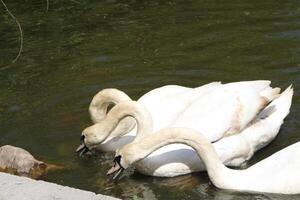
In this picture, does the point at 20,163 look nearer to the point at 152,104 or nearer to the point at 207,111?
the point at 152,104

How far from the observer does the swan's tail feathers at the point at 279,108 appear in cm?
780

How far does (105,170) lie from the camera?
7.48 metres

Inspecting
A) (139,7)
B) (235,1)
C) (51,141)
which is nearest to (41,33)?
(139,7)

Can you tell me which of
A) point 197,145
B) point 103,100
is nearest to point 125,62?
point 103,100

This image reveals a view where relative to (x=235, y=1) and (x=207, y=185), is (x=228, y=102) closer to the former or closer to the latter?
(x=207, y=185)

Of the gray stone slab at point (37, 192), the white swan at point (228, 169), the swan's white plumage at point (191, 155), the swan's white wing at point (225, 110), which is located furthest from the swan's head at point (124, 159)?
the gray stone slab at point (37, 192)

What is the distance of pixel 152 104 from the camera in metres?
7.95

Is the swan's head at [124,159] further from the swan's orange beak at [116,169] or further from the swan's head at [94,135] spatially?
the swan's head at [94,135]

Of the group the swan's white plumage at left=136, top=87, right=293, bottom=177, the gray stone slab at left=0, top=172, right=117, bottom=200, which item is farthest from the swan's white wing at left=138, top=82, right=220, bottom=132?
the gray stone slab at left=0, top=172, right=117, bottom=200

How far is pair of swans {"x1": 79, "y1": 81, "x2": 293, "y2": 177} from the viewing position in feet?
23.6

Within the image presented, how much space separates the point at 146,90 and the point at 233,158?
2.21m

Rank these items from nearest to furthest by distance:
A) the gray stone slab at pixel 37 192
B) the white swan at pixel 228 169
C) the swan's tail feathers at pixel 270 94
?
1. the gray stone slab at pixel 37 192
2. the white swan at pixel 228 169
3. the swan's tail feathers at pixel 270 94

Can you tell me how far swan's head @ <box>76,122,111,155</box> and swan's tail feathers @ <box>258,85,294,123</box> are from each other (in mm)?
1574

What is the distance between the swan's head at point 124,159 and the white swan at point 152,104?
67cm
